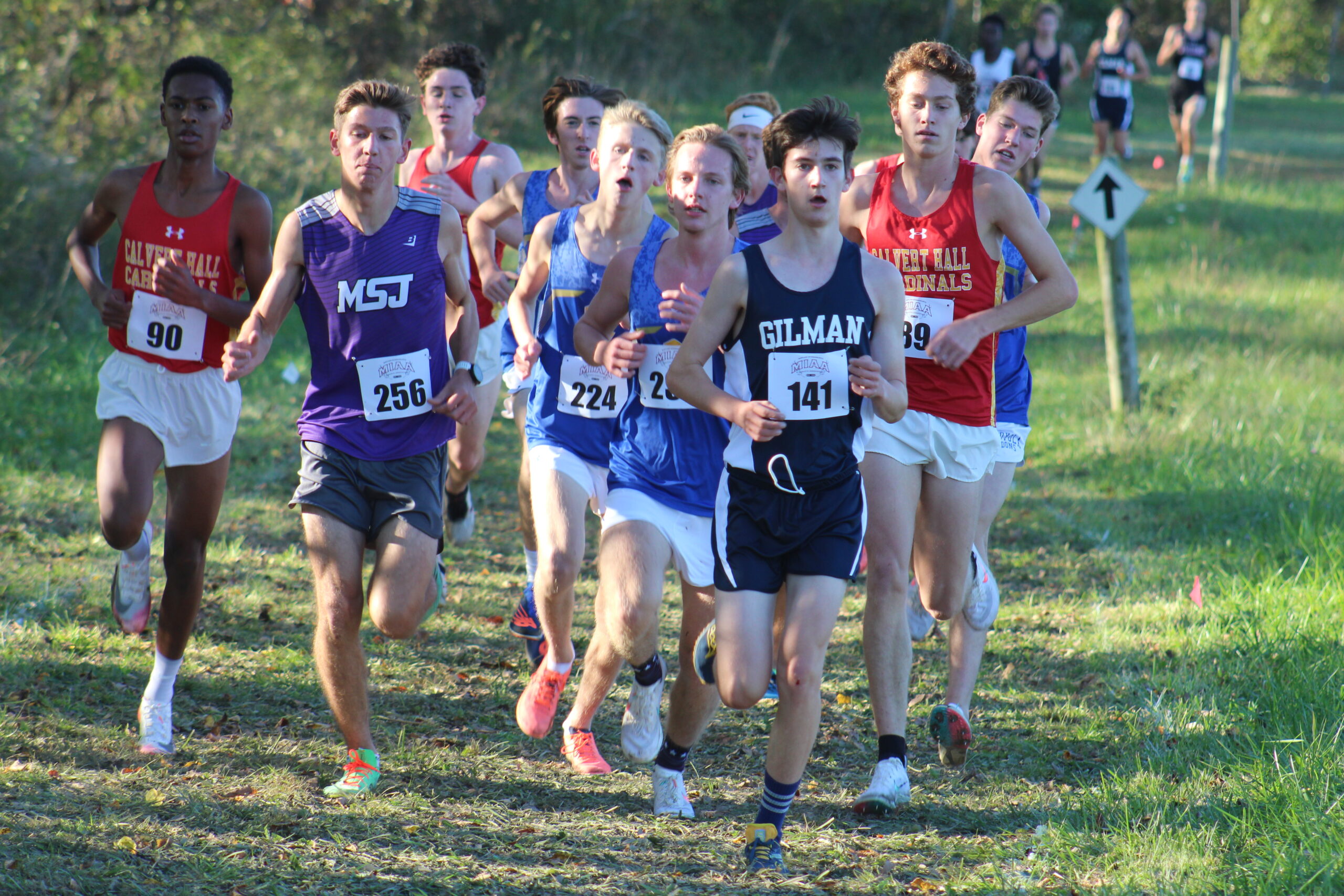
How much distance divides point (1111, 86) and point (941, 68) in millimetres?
13323

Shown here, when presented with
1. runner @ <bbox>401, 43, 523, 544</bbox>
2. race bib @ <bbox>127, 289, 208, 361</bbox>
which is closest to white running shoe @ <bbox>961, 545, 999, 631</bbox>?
runner @ <bbox>401, 43, 523, 544</bbox>

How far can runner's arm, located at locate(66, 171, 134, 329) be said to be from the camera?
4.96m

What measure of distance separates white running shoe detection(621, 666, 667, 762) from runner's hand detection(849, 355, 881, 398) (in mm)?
1441

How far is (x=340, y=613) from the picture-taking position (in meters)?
4.43

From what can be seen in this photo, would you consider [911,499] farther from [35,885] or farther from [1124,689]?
[35,885]

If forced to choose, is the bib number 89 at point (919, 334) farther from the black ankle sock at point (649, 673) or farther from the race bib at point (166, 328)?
the race bib at point (166, 328)

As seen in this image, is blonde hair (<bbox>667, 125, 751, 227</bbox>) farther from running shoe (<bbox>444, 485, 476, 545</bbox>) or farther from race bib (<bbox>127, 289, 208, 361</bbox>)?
running shoe (<bbox>444, 485, 476, 545</bbox>)

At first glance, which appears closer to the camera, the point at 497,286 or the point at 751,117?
the point at 497,286

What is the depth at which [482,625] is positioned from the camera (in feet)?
21.3

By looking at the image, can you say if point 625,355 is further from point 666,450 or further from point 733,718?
point 733,718

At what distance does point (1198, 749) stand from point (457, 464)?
3821 mm

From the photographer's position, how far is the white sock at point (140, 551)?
539 cm

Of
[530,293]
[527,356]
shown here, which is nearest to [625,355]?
[527,356]

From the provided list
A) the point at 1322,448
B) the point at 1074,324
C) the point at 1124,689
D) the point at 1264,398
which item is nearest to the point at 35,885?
the point at 1124,689
